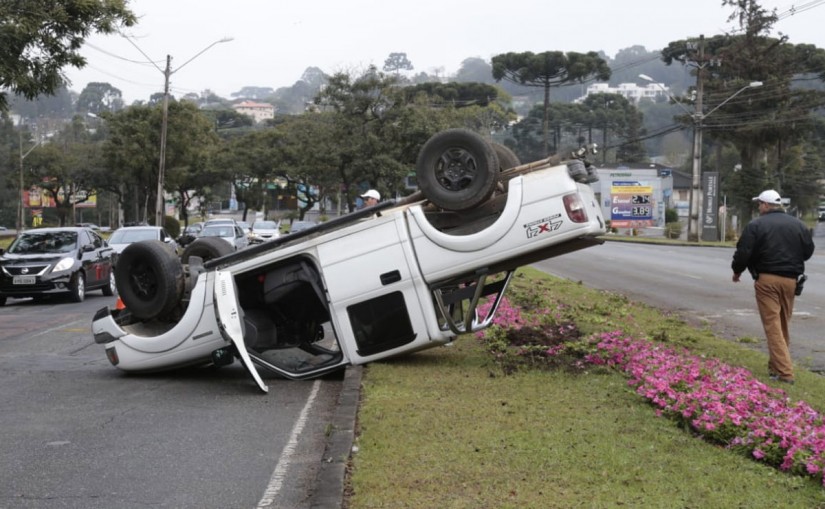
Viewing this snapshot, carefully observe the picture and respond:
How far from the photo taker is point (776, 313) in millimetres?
9406

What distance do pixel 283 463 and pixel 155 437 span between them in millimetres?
1384

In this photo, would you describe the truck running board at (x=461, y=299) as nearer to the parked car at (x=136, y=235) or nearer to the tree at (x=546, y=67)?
the parked car at (x=136, y=235)

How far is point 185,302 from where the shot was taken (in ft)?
35.4

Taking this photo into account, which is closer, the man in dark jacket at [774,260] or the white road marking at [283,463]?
the white road marking at [283,463]

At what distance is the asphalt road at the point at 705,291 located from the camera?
43.7 ft

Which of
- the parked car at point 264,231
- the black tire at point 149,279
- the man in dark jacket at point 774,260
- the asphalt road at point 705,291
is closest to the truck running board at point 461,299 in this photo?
the man in dark jacket at point 774,260

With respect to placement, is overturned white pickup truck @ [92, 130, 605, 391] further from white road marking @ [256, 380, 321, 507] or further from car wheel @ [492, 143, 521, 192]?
white road marking @ [256, 380, 321, 507]

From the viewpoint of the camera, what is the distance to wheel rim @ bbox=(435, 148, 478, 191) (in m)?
9.64

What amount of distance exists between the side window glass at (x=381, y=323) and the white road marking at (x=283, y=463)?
2.91ft

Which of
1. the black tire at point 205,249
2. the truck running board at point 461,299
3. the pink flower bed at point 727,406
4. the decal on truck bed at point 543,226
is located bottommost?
the pink flower bed at point 727,406

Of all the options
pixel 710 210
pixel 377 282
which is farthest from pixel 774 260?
pixel 710 210

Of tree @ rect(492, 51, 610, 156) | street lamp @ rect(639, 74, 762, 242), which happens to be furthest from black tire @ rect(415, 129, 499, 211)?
tree @ rect(492, 51, 610, 156)

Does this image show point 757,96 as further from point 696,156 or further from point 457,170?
point 457,170

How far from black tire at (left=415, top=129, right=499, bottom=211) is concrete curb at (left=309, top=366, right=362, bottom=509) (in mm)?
1935
